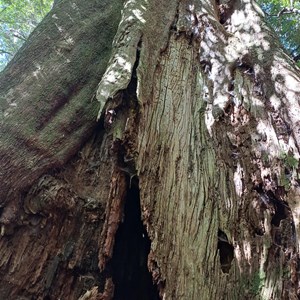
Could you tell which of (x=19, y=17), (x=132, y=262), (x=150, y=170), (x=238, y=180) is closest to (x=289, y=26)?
(x=238, y=180)

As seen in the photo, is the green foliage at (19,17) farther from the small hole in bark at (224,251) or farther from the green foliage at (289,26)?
the small hole in bark at (224,251)

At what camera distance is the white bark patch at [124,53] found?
8.55ft

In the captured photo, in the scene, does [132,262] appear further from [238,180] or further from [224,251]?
[238,180]

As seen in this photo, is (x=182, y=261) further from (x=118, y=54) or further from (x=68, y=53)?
(x=68, y=53)

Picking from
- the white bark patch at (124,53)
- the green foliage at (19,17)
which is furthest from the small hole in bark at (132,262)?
the green foliage at (19,17)

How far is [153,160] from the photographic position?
254cm

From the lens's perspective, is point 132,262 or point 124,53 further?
point 124,53

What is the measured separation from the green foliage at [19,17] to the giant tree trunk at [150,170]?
8354mm

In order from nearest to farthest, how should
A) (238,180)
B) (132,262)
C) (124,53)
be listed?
1. (238,180)
2. (132,262)
3. (124,53)

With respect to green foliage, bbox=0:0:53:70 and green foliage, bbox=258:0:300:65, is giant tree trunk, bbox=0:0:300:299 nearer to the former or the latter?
green foliage, bbox=258:0:300:65

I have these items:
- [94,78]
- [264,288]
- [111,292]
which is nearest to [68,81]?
[94,78]

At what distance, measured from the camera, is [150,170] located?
2480 millimetres

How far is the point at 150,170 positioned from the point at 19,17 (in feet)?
44.8

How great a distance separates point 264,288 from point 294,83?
1450 mm
